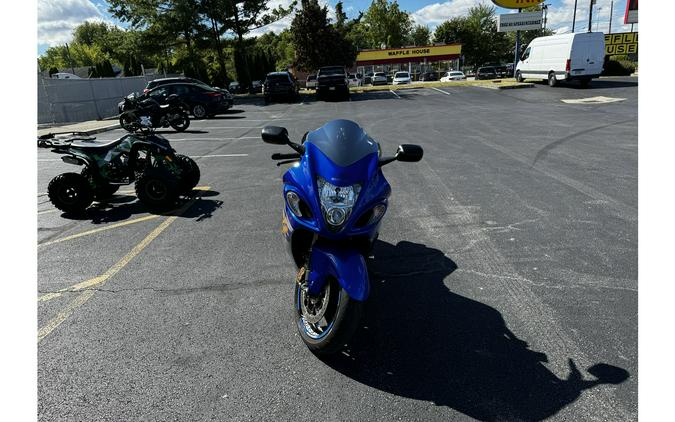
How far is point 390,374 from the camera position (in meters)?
2.65

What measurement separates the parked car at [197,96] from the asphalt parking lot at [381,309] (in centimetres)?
1250

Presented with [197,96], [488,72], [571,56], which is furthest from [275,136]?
[488,72]

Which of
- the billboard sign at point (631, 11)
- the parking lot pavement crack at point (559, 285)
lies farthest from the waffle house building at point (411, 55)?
the parking lot pavement crack at point (559, 285)

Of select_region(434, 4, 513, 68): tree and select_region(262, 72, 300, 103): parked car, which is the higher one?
select_region(434, 4, 513, 68): tree

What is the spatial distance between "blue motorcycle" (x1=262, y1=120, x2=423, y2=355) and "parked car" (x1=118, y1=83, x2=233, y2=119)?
17320 millimetres

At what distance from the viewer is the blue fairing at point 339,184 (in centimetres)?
258

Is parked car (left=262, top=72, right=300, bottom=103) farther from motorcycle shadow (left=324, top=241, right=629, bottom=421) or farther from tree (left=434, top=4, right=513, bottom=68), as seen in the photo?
tree (left=434, top=4, right=513, bottom=68)

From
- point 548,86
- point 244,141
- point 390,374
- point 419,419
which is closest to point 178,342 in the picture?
point 390,374

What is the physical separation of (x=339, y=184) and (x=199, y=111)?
709 inches

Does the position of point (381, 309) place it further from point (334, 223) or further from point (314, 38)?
point (314, 38)

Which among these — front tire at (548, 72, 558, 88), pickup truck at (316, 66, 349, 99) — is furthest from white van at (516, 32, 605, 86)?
pickup truck at (316, 66, 349, 99)

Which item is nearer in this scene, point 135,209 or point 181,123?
point 135,209

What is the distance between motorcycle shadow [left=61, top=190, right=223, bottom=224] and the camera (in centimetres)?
583

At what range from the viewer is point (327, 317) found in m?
2.79
